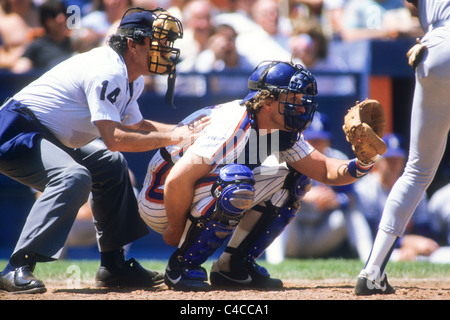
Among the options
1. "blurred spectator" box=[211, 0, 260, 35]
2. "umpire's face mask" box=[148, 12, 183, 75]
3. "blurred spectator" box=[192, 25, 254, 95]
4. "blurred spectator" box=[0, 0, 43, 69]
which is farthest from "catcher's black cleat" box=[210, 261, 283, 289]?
"blurred spectator" box=[0, 0, 43, 69]

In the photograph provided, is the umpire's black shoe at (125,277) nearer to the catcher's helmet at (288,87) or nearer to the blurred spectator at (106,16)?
the catcher's helmet at (288,87)

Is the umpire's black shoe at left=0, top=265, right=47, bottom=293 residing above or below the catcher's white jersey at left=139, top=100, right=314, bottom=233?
below

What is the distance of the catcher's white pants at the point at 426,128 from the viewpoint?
133 inches

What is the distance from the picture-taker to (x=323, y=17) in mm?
8695

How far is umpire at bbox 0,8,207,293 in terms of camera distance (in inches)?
142

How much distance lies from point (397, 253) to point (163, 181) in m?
3.74

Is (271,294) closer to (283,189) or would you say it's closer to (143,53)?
(283,189)

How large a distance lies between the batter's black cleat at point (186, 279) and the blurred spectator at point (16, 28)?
4773 mm

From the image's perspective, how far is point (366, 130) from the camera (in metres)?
3.71

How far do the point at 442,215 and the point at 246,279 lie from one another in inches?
149

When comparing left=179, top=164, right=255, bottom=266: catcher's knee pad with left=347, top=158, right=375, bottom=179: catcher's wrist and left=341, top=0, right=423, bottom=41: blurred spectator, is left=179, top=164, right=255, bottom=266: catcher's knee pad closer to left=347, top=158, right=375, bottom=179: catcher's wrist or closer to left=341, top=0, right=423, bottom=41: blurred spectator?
left=347, top=158, right=375, bottom=179: catcher's wrist

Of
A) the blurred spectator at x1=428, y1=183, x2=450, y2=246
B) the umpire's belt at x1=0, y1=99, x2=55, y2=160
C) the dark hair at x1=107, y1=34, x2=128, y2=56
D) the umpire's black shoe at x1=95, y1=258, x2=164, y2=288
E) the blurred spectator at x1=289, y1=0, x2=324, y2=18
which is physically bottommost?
the blurred spectator at x1=428, y1=183, x2=450, y2=246

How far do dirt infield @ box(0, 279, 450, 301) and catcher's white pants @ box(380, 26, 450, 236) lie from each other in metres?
0.44
